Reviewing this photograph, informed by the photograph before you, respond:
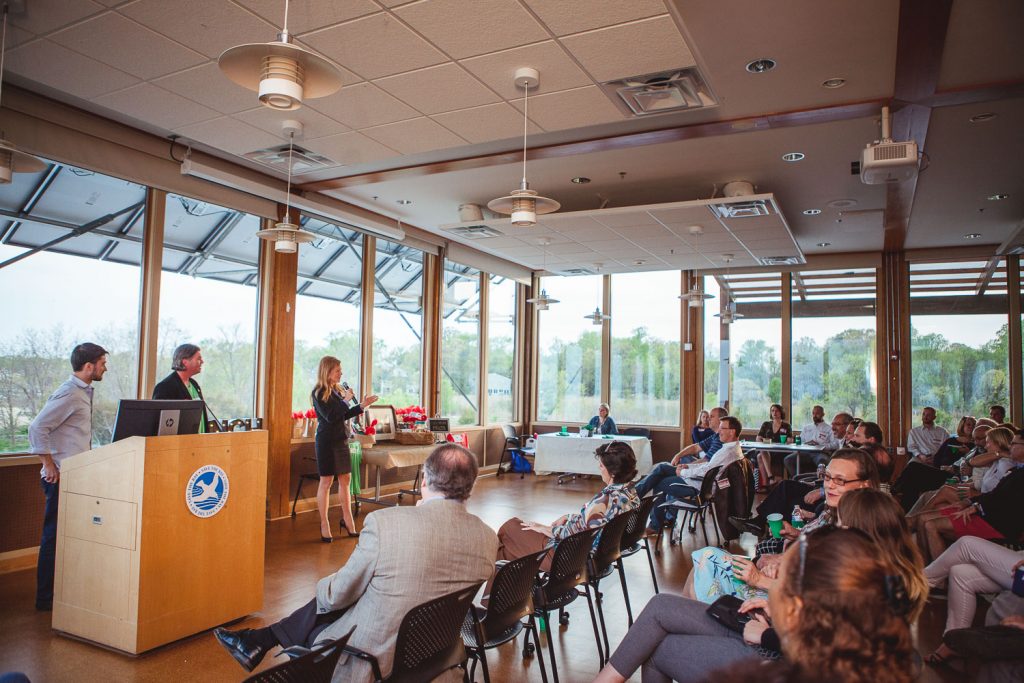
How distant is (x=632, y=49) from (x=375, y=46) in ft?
4.82

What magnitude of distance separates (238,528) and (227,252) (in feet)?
12.9

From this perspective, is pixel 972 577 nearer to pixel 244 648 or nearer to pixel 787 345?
pixel 244 648

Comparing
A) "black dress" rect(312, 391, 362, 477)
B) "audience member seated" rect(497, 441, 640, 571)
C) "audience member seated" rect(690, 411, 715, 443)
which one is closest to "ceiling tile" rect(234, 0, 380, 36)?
"audience member seated" rect(497, 441, 640, 571)

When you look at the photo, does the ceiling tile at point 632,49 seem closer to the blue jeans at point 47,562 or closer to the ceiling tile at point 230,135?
the ceiling tile at point 230,135

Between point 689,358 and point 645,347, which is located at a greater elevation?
point 645,347

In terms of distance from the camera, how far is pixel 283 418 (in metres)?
7.48

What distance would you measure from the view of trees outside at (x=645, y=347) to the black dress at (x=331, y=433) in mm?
6602

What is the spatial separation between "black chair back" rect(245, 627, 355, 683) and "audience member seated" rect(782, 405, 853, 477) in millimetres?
8147

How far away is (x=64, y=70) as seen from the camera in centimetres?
430

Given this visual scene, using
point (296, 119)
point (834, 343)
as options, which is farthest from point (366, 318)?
point (834, 343)

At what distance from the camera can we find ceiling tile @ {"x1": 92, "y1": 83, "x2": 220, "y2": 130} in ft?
15.2

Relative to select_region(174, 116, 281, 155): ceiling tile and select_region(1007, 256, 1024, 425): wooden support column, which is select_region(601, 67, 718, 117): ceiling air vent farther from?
select_region(1007, 256, 1024, 425): wooden support column

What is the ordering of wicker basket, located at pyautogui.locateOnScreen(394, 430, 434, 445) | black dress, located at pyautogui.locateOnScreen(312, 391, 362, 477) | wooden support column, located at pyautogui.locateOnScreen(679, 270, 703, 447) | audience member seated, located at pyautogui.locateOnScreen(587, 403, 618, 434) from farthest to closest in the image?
wooden support column, located at pyautogui.locateOnScreen(679, 270, 703, 447) → audience member seated, located at pyautogui.locateOnScreen(587, 403, 618, 434) → wicker basket, located at pyautogui.locateOnScreen(394, 430, 434, 445) → black dress, located at pyautogui.locateOnScreen(312, 391, 362, 477)

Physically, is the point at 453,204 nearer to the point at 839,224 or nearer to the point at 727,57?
the point at 727,57
